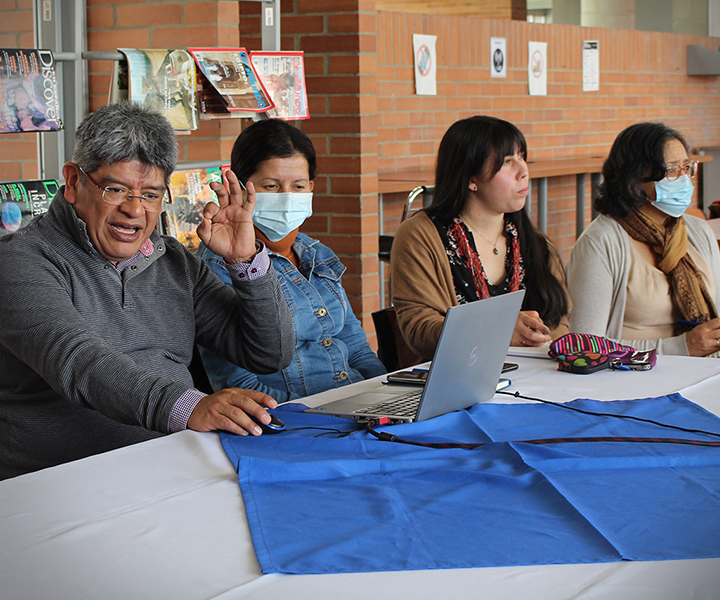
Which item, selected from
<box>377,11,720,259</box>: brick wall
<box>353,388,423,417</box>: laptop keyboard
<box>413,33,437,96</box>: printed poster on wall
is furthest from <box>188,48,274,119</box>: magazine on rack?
<box>413,33,437,96</box>: printed poster on wall

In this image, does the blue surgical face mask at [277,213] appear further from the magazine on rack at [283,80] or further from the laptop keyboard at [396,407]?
the magazine on rack at [283,80]

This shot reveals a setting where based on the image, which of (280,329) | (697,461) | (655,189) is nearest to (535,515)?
(697,461)

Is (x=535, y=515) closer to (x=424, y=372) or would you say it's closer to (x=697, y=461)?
(x=697, y=461)

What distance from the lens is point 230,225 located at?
5.72ft

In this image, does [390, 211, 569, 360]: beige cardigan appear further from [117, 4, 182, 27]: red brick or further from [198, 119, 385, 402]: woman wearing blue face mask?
[117, 4, 182, 27]: red brick

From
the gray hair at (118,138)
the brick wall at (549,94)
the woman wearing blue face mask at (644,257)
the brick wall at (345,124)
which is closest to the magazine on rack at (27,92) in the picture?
the gray hair at (118,138)

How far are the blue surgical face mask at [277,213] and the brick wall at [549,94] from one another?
9.16 feet

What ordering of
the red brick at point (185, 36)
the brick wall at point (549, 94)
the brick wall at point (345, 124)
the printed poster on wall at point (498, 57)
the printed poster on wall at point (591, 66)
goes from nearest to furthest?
the red brick at point (185, 36)
the brick wall at point (345, 124)
the brick wall at point (549, 94)
the printed poster on wall at point (498, 57)
the printed poster on wall at point (591, 66)

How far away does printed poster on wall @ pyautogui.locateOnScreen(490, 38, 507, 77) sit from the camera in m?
5.68

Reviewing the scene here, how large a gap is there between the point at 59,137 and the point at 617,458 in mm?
1895

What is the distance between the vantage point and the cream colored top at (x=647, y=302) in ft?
8.07

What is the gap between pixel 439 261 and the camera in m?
2.28

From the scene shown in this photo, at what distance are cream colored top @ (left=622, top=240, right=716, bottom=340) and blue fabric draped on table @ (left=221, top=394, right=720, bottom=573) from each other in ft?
3.45

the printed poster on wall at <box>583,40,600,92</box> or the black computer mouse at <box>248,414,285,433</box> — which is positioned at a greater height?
the printed poster on wall at <box>583,40,600,92</box>
